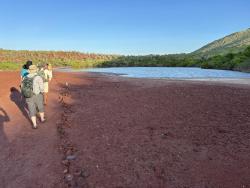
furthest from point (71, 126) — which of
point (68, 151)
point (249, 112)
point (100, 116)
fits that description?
point (249, 112)

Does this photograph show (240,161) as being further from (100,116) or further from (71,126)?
(100,116)

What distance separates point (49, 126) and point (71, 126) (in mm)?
630

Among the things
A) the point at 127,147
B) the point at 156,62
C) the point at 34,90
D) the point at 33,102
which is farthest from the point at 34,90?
the point at 156,62

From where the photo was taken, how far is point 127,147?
333 inches

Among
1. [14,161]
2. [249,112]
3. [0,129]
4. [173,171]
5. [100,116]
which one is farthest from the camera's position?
[249,112]

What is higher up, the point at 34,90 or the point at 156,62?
the point at 34,90

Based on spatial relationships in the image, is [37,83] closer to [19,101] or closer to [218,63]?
[19,101]

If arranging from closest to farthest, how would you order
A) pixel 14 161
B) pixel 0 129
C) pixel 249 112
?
pixel 14 161 < pixel 0 129 < pixel 249 112

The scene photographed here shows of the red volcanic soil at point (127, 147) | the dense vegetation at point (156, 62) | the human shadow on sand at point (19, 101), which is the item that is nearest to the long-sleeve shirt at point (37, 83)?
the red volcanic soil at point (127, 147)

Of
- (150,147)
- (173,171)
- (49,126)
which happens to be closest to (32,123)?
(49,126)

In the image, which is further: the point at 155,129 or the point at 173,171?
the point at 155,129

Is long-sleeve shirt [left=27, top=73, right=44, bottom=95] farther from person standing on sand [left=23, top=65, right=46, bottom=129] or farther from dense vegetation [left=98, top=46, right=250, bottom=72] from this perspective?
dense vegetation [left=98, top=46, right=250, bottom=72]

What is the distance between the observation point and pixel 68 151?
815 cm

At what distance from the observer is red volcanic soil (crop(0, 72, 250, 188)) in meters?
6.63
